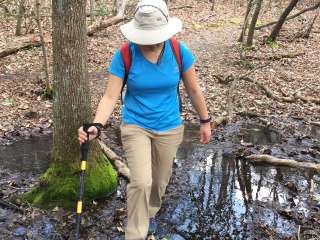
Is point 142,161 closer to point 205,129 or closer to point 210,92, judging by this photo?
point 205,129

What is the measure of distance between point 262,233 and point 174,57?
2.40 m

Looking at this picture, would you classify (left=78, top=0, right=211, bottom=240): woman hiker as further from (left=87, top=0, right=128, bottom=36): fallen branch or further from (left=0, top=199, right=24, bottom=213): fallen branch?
(left=87, top=0, right=128, bottom=36): fallen branch

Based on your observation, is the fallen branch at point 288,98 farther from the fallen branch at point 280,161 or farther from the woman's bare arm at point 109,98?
the woman's bare arm at point 109,98

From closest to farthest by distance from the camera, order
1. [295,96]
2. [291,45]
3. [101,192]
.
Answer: [101,192], [295,96], [291,45]

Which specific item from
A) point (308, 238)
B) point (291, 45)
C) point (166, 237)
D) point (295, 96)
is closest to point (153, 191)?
point (166, 237)

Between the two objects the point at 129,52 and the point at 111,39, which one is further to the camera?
the point at 111,39

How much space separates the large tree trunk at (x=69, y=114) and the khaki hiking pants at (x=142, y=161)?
1303 millimetres

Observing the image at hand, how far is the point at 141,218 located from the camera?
423cm

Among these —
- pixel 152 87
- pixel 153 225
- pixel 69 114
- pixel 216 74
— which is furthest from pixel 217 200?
pixel 216 74

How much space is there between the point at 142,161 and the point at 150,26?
1266 mm

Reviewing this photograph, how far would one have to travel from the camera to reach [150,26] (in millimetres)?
3947

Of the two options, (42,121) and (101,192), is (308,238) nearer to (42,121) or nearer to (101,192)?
(101,192)

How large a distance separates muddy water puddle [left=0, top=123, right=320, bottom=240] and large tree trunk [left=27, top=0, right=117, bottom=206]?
33 cm

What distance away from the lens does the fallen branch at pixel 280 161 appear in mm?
6902
